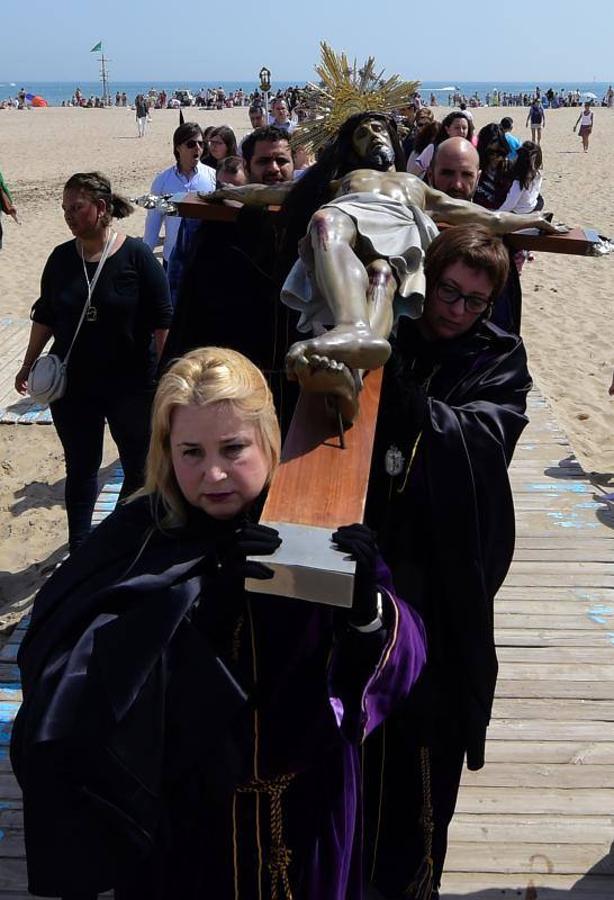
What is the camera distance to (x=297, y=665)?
165cm

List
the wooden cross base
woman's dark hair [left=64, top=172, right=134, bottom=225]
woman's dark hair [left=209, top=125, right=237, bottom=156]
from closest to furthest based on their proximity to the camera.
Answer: the wooden cross base, woman's dark hair [left=64, top=172, right=134, bottom=225], woman's dark hair [left=209, top=125, right=237, bottom=156]

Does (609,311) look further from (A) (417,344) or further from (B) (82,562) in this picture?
(B) (82,562)

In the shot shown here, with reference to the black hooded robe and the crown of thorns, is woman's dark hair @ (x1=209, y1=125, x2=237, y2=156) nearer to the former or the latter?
the crown of thorns

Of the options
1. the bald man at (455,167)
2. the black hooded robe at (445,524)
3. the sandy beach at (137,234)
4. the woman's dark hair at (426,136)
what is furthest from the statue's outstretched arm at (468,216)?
the woman's dark hair at (426,136)

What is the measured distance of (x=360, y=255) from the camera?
2.04 meters

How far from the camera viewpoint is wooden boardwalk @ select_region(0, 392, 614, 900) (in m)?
2.59

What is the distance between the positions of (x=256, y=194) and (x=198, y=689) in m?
1.68

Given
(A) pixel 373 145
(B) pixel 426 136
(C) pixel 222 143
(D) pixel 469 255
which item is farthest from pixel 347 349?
(B) pixel 426 136

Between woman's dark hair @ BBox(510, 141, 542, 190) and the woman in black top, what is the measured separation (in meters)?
3.31

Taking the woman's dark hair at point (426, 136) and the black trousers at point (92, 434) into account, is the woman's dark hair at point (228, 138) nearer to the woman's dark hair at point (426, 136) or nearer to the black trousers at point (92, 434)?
the woman's dark hair at point (426, 136)

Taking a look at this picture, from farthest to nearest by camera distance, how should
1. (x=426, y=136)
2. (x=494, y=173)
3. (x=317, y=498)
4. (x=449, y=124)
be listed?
(x=426, y=136) → (x=449, y=124) → (x=494, y=173) → (x=317, y=498)

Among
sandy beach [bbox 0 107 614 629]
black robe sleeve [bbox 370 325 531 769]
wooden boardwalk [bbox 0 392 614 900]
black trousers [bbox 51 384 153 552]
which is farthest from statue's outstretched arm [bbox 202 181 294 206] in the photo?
sandy beach [bbox 0 107 614 629]

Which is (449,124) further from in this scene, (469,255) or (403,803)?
(403,803)

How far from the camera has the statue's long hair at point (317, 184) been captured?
251 centimetres
